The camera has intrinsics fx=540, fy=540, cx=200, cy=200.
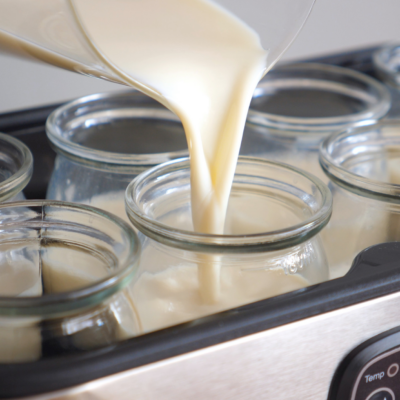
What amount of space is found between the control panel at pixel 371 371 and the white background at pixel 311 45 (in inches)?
19.4

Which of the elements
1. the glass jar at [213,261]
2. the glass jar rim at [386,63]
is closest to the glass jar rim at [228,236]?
the glass jar at [213,261]

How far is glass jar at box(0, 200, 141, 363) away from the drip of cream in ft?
0.21

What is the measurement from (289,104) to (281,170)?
0.27 meters

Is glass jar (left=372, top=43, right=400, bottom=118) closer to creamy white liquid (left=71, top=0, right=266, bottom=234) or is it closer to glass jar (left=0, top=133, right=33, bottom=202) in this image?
creamy white liquid (left=71, top=0, right=266, bottom=234)

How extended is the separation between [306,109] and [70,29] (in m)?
0.43

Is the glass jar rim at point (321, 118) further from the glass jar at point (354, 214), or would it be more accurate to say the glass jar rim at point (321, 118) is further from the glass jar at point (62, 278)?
the glass jar at point (62, 278)

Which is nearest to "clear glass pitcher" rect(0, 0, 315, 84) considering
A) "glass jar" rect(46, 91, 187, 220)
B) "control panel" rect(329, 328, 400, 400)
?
"glass jar" rect(46, 91, 187, 220)

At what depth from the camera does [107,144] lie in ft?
1.85

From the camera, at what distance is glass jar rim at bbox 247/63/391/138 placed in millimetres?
575

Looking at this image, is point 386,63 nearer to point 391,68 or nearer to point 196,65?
point 391,68

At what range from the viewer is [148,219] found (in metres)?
0.35

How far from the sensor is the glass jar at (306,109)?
0.58 m

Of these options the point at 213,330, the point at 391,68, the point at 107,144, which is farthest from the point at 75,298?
the point at 391,68

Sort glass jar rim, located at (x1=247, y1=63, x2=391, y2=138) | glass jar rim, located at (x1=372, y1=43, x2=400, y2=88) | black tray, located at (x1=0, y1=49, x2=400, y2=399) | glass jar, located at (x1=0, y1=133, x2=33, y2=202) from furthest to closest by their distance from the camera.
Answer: glass jar rim, located at (x1=372, y1=43, x2=400, y2=88), glass jar rim, located at (x1=247, y1=63, x2=391, y2=138), glass jar, located at (x1=0, y1=133, x2=33, y2=202), black tray, located at (x1=0, y1=49, x2=400, y2=399)
